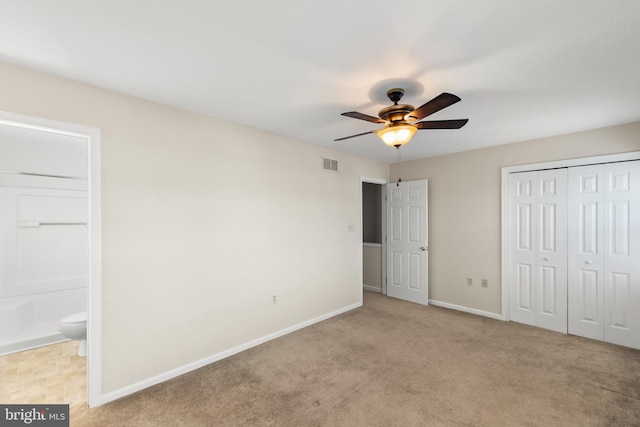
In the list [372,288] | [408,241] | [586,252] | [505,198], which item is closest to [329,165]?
[408,241]

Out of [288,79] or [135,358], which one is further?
[135,358]

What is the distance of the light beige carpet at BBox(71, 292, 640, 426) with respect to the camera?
211cm

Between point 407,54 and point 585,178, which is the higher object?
point 407,54

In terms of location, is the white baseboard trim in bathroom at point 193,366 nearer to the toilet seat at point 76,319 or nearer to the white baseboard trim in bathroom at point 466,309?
the toilet seat at point 76,319

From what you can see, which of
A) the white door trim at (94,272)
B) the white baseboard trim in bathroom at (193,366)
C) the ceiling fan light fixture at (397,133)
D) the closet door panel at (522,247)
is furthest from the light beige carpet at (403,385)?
the ceiling fan light fixture at (397,133)

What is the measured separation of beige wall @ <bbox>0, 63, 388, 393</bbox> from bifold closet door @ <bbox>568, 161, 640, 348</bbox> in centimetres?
318

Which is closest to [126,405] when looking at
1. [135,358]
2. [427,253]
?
[135,358]

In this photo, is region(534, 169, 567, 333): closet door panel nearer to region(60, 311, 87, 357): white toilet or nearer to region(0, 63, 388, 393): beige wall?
region(0, 63, 388, 393): beige wall

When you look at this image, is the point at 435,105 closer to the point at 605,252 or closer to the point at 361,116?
the point at 361,116

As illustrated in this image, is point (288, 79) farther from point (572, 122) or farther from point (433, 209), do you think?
Result: point (433, 209)

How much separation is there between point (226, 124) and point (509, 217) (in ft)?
12.9

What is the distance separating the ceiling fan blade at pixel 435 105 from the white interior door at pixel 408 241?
2804 millimetres

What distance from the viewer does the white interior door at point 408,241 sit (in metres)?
4.87

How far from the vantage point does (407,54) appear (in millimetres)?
1862
